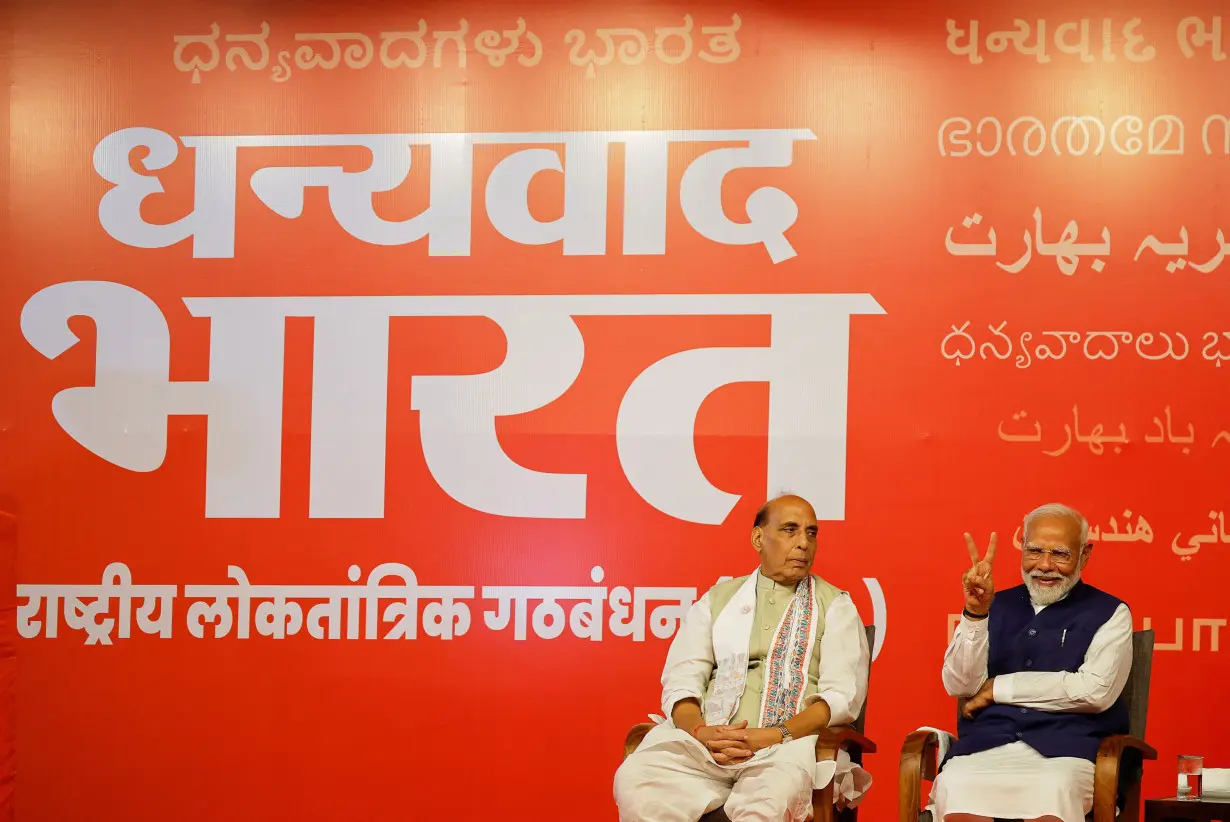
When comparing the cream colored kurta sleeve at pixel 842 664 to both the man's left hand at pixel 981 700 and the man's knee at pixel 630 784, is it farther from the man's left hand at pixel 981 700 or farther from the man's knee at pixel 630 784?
the man's knee at pixel 630 784

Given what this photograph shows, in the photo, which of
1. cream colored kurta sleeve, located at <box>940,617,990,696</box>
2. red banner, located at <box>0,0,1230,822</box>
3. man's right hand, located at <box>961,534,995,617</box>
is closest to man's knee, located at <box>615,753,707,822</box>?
cream colored kurta sleeve, located at <box>940,617,990,696</box>

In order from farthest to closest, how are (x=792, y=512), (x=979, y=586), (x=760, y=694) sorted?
(x=792, y=512) < (x=760, y=694) < (x=979, y=586)

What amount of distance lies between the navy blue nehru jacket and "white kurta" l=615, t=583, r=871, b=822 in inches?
12.2

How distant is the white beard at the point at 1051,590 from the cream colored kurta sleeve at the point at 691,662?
2.77 feet

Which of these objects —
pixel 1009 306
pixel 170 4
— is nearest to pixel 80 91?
pixel 170 4

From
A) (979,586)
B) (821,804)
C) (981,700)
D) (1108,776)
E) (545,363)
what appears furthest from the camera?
(545,363)

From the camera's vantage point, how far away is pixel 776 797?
3314mm

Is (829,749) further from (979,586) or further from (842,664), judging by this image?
(979,586)

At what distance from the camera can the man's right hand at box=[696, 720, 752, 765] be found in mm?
3496

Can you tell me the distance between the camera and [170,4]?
477cm

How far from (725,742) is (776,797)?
242 mm

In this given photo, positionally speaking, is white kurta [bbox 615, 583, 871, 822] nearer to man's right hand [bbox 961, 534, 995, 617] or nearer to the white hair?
man's right hand [bbox 961, 534, 995, 617]

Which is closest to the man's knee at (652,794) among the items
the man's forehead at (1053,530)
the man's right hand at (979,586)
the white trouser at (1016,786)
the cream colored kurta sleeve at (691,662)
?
the cream colored kurta sleeve at (691,662)

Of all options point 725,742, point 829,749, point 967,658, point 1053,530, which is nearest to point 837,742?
point 829,749
